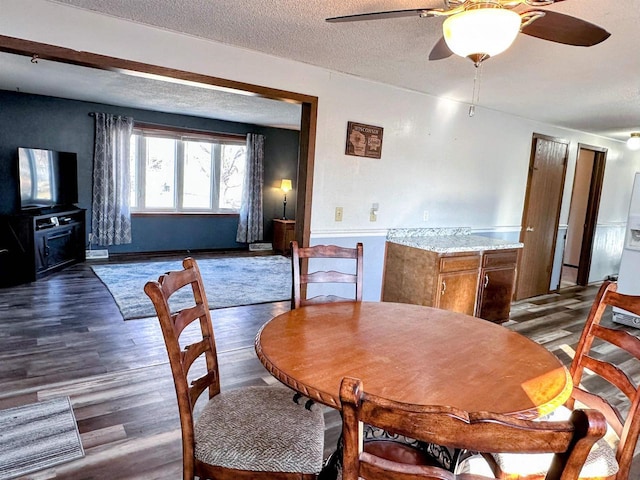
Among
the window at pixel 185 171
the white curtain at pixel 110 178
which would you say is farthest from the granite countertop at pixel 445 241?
the white curtain at pixel 110 178

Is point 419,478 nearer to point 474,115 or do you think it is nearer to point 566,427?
point 566,427

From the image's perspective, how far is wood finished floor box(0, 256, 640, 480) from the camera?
198 centimetres

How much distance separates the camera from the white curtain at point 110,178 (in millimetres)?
6059

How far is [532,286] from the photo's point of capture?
17.3 ft

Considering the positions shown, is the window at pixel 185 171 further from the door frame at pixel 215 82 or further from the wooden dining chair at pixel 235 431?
the wooden dining chair at pixel 235 431

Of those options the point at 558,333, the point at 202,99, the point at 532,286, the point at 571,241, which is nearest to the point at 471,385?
the point at 558,333

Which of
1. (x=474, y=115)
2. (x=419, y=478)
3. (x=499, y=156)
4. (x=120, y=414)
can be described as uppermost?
(x=474, y=115)

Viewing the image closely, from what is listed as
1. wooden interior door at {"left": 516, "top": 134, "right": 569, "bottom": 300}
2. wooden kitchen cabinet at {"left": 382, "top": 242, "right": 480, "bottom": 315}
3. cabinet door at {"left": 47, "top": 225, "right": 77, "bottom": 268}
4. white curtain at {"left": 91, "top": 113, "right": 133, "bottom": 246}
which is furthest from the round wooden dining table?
white curtain at {"left": 91, "top": 113, "right": 133, "bottom": 246}

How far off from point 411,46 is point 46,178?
5018 mm

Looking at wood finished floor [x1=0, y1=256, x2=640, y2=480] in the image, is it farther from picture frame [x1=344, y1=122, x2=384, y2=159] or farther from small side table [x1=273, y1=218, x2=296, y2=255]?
small side table [x1=273, y1=218, x2=296, y2=255]

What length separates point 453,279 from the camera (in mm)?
3426

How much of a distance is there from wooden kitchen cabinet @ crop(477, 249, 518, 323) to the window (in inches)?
200

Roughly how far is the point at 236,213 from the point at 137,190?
1755mm

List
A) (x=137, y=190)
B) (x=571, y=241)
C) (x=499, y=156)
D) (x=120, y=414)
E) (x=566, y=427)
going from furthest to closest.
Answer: (x=571, y=241), (x=137, y=190), (x=499, y=156), (x=120, y=414), (x=566, y=427)
